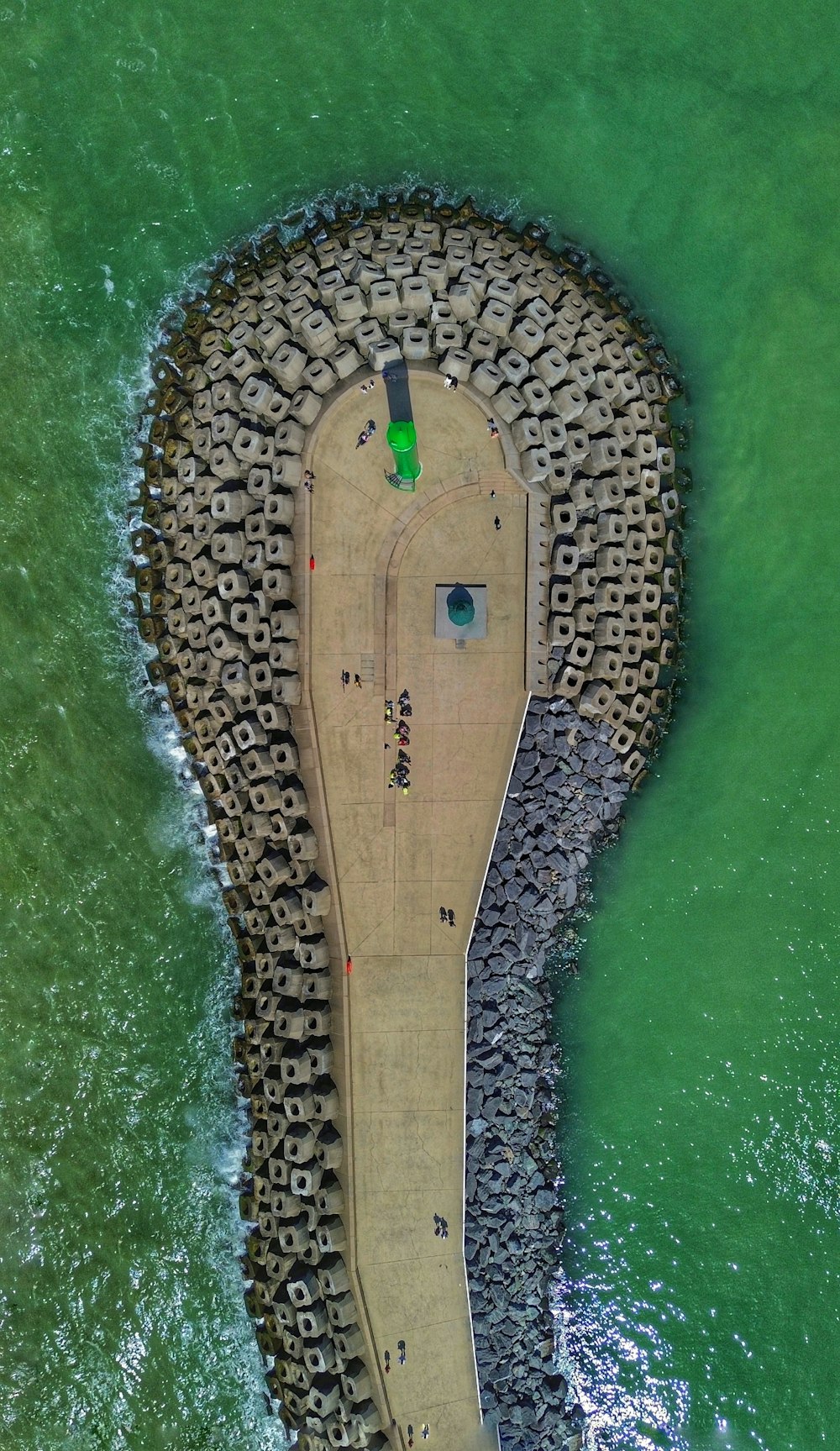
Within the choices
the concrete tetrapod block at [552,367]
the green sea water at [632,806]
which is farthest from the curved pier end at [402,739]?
the green sea water at [632,806]

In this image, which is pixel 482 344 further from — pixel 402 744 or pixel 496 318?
pixel 402 744

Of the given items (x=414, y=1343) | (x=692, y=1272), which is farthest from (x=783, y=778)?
(x=414, y=1343)

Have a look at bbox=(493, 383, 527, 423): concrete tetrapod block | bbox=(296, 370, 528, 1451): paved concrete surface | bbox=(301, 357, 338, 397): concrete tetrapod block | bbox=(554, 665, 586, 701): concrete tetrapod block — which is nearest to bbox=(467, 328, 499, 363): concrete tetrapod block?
bbox=(493, 383, 527, 423): concrete tetrapod block

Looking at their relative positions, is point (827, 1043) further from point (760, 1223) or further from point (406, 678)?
point (406, 678)

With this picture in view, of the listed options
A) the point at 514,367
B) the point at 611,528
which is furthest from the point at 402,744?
the point at 514,367

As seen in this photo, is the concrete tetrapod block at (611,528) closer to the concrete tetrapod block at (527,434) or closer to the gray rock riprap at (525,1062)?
the concrete tetrapod block at (527,434)

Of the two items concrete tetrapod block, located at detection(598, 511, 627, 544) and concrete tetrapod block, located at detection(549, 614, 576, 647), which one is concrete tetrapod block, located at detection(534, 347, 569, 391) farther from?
concrete tetrapod block, located at detection(549, 614, 576, 647)
